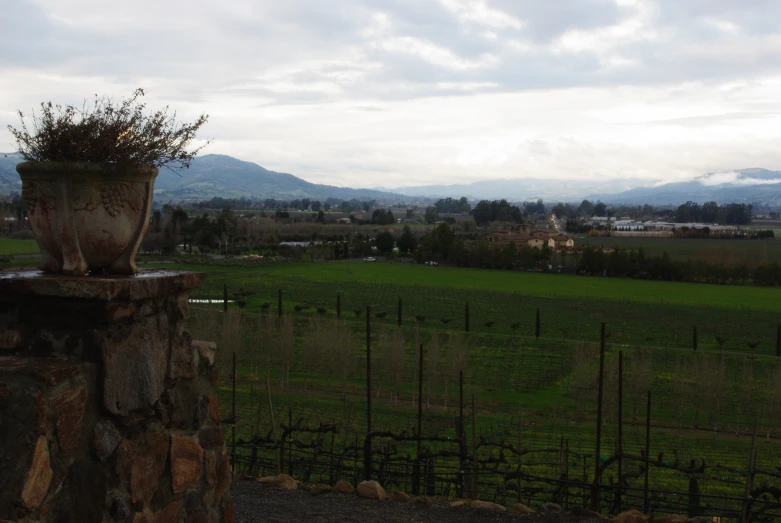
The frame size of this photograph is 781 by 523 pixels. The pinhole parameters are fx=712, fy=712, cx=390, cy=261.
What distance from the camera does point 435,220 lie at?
19938 cm

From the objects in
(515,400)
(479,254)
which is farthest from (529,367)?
(479,254)

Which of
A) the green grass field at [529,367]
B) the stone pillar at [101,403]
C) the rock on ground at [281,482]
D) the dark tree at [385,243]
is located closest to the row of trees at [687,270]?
the green grass field at [529,367]

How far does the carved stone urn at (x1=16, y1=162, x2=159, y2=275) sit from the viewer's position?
13.0ft

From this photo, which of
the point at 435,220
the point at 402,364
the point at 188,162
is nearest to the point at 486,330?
the point at 402,364

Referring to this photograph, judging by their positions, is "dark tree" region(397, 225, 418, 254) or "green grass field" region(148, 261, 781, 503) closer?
"green grass field" region(148, 261, 781, 503)

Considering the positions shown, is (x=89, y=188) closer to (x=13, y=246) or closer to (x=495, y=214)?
(x=13, y=246)

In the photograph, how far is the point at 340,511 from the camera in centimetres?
764

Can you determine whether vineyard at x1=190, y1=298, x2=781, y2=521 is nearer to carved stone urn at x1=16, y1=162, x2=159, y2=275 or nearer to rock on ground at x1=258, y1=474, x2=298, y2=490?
rock on ground at x1=258, y1=474, x2=298, y2=490

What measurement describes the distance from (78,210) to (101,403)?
1.11 m

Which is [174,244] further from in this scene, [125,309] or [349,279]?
[125,309]

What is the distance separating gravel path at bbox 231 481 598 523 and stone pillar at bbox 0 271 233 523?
2.98 metres

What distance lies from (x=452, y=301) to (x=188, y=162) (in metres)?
59.9

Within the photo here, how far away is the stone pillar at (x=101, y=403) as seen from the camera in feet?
10.6

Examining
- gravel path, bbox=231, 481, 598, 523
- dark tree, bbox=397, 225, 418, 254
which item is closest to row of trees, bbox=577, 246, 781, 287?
dark tree, bbox=397, 225, 418, 254
